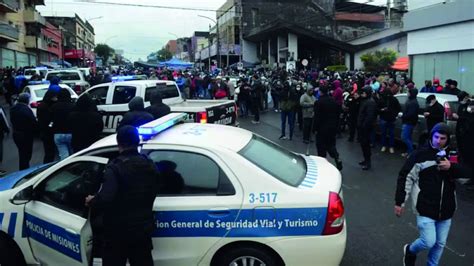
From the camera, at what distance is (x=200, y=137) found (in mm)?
4551

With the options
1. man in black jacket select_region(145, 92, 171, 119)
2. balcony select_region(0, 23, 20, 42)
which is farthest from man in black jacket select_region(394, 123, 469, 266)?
balcony select_region(0, 23, 20, 42)

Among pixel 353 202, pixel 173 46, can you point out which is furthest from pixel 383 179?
pixel 173 46

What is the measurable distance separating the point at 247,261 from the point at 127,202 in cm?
116

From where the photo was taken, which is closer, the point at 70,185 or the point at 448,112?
the point at 70,185

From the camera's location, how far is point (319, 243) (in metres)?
4.03

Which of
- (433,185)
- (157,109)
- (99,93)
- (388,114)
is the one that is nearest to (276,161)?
(433,185)

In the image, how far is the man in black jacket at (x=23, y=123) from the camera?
8.82 metres

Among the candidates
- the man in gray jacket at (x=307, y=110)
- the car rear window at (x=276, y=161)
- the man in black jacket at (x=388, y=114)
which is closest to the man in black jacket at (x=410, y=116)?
the man in black jacket at (x=388, y=114)

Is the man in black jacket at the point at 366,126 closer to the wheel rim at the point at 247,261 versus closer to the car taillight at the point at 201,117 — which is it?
the car taillight at the point at 201,117

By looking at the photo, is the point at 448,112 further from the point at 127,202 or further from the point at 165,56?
the point at 165,56

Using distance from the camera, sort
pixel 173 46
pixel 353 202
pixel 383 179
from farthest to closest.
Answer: pixel 173 46 < pixel 383 179 < pixel 353 202

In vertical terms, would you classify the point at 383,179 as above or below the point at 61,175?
below

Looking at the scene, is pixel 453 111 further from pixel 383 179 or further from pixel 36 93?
pixel 36 93

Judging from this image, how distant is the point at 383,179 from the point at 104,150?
6.41 meters
